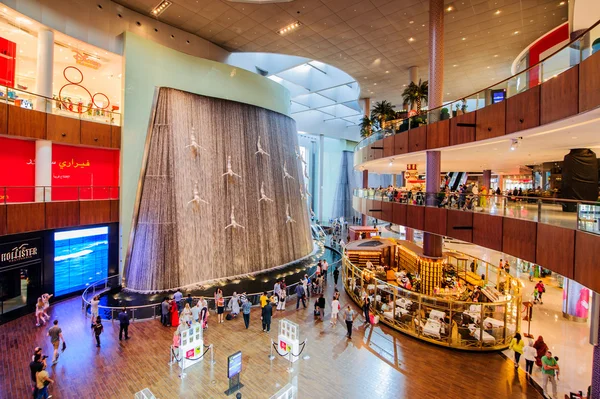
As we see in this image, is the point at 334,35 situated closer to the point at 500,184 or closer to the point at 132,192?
the point at 132,192

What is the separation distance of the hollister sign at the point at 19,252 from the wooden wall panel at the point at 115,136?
5161 millimetres

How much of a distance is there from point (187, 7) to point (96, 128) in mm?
7435

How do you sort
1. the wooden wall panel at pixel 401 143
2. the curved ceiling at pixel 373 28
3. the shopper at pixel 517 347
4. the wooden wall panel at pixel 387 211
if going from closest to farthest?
the shopper at pixel 517 347 < the curved ceiling at pixel 373 28 < the wooden wall panel at pixel 401 143 < the wooden wall panel at pixel 387 211

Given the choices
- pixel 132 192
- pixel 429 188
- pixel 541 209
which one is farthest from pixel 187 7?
pixel 541 209

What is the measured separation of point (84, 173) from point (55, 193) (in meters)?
2.20

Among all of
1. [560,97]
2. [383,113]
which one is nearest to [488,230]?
[560,97]

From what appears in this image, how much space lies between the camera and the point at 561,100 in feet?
22.6

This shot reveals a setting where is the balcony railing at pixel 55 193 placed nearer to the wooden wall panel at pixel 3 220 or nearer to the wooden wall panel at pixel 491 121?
the wooden wall panel at pixel 3 220

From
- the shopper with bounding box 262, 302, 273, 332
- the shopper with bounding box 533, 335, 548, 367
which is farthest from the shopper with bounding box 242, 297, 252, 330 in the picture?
the shopper with bounding box 533, 335, 548, 367

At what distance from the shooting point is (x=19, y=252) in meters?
11.4

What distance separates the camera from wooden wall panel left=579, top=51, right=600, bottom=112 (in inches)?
227

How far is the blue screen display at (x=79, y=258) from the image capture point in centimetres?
1311

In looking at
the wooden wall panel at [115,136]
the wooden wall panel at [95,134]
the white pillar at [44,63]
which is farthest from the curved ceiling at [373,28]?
the wooden wall panel at [95,134]

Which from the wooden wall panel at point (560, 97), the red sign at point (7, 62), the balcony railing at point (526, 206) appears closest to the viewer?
the balcony railing at point (526, 206)
